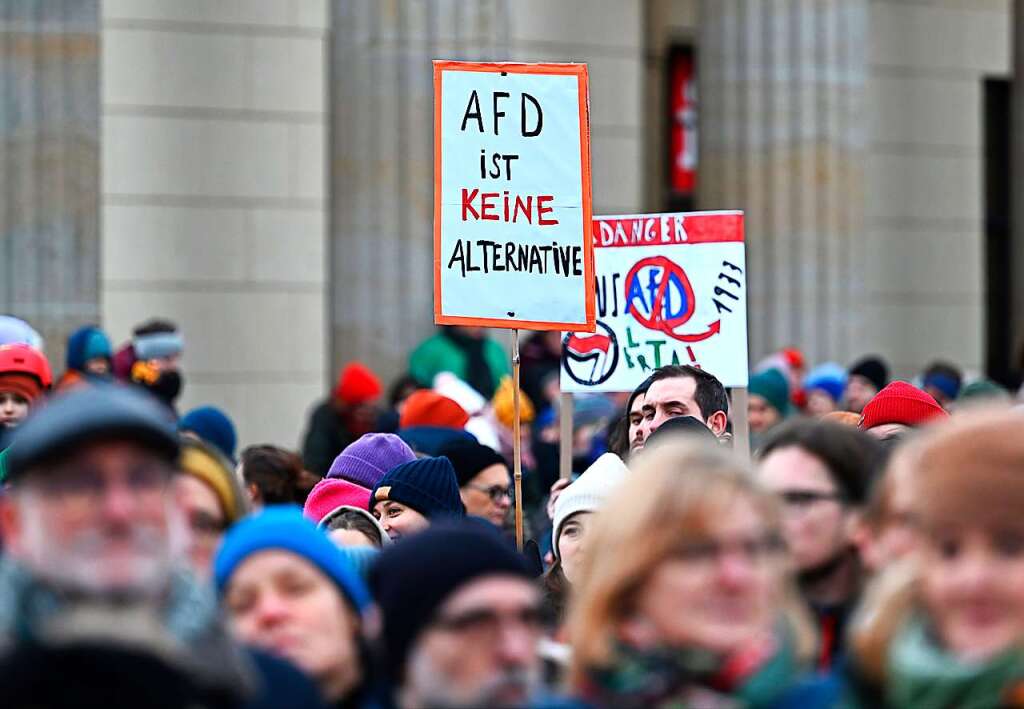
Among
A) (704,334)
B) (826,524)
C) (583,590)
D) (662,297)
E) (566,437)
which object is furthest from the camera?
(662,297)

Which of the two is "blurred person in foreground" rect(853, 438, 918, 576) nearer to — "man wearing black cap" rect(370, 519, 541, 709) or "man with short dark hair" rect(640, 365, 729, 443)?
"man wearing black cap" rect(370, 519, 541, 709)

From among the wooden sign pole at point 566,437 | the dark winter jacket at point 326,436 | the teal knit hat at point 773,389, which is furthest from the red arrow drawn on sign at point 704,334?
the dark winter jacket at point 326,436

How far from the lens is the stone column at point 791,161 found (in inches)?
647

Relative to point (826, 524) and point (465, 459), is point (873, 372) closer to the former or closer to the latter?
point (465, 459)

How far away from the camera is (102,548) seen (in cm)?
339

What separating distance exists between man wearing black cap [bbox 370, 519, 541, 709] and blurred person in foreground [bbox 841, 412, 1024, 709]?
57cm

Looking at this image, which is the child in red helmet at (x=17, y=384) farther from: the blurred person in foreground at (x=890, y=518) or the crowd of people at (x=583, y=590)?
the blurred person in foreground at (x=890, y=518)

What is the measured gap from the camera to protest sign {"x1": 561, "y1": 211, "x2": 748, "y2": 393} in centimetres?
916

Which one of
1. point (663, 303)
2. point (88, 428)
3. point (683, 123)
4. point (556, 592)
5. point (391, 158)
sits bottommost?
point (556, 592)

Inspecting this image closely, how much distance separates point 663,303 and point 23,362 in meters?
2.70

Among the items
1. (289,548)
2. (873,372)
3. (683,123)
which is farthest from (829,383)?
(289,548)

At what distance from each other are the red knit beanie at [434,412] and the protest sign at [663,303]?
0.72 metres

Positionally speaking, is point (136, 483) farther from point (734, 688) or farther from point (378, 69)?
point (378, 69)

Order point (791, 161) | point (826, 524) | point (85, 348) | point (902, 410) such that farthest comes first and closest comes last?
point (791, 161) < point (85, 348) < point (902, 410) < point (826, 524)
